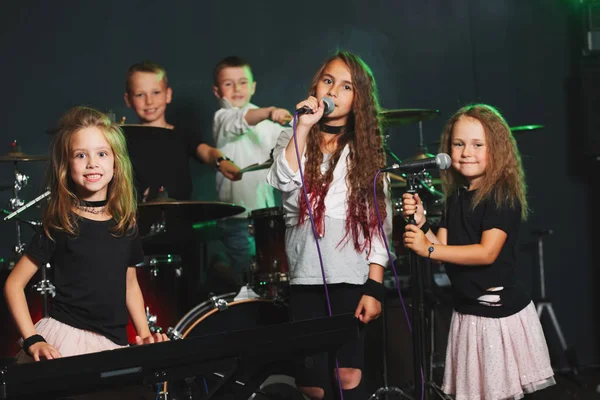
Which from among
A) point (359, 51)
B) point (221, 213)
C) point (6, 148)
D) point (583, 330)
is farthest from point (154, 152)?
point (583, 330)

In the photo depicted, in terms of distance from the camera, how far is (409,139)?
506 cm

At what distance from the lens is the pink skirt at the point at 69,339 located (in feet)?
6.84

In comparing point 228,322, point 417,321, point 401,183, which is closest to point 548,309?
point 401,183

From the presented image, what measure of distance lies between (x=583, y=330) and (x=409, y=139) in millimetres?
1806

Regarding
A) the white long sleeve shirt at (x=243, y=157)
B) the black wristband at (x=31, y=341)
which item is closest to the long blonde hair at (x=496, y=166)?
the black wristband at (x=31, y=341)

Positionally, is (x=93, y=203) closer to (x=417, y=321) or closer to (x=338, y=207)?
(x=338, y=207)

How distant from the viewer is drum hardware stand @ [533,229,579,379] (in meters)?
4.71

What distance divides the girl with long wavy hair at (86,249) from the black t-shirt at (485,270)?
44.1 inches

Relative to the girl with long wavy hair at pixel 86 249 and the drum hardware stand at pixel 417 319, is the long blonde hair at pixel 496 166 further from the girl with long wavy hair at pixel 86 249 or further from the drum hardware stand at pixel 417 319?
the girl with long wavy hair at pixel 86 249

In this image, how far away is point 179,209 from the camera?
3.37 metres

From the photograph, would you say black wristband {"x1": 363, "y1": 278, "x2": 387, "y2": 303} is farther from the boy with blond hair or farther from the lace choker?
the boy with blond hair

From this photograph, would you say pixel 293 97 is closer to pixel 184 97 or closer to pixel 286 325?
pixel 184 97

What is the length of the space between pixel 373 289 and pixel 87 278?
0.95 metres

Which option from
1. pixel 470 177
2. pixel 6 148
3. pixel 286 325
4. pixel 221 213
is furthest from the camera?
pixel 6 148
